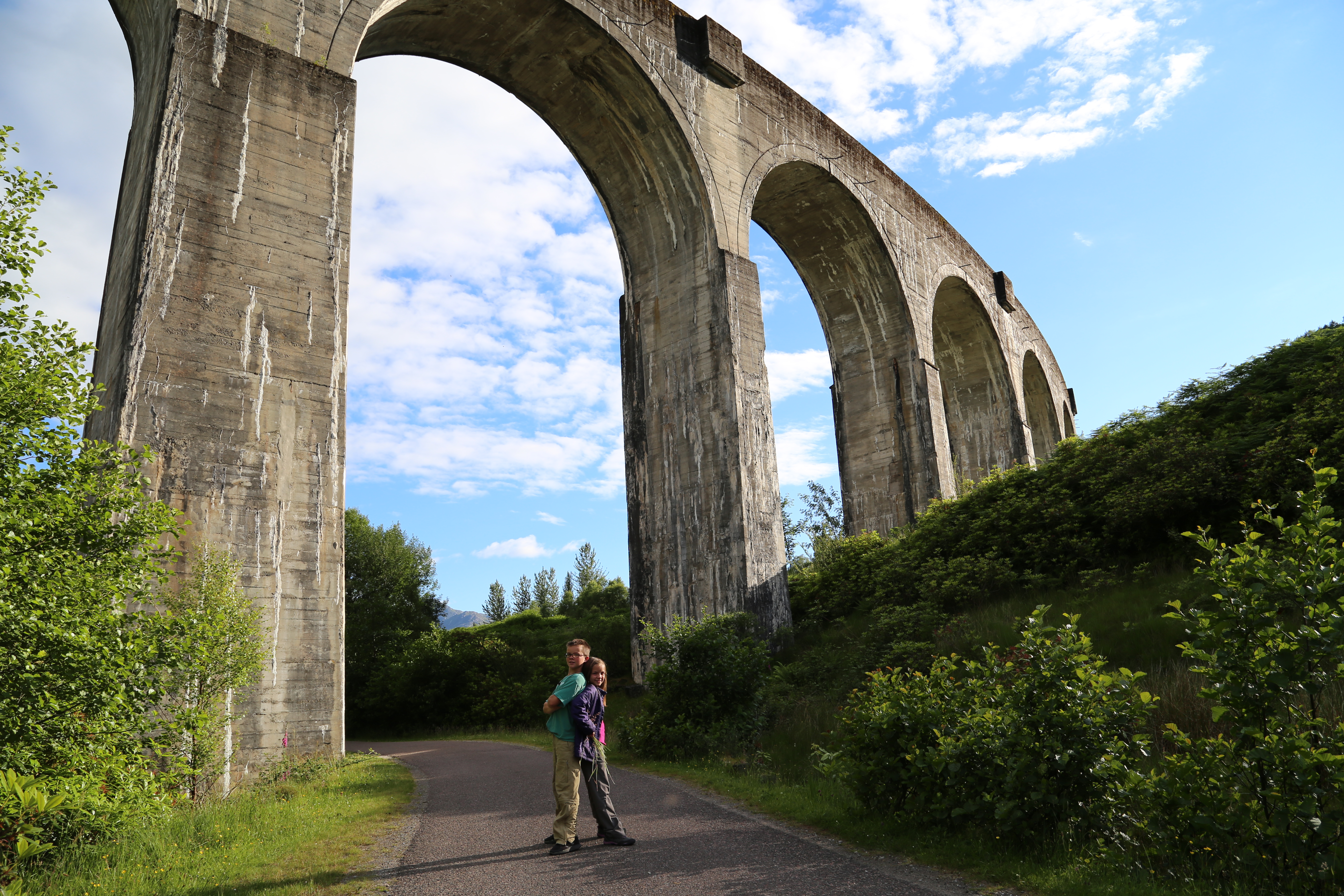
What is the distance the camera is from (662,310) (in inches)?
653

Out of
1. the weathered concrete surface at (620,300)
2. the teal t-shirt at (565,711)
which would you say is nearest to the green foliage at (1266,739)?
the teal t-shirt at (565,711)

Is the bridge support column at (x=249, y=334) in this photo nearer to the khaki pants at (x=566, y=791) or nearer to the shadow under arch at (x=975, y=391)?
the khaki pants at (x=566, y=791)

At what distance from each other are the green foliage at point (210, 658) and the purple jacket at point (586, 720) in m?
3.56

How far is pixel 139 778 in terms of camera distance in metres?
6.20

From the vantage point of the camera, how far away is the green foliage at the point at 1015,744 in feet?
16.0

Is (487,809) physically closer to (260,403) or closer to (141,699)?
(141,699)

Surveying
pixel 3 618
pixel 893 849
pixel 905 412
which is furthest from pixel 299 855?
pixel 905 412

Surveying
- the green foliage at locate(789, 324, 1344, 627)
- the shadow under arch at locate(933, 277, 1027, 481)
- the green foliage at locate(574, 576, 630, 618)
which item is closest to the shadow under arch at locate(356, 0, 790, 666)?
the green foliage at locate(789, 324, 1344, 627)

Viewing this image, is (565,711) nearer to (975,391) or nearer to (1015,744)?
(1015,744)

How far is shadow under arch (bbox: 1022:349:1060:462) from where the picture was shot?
3338 centimetres

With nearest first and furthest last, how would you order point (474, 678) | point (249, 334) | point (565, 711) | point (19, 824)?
point (19, 824)
point (565, 711)
point (249, 334)
point (474, 678)

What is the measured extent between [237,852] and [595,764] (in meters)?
2.55

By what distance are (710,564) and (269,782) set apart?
318 inches

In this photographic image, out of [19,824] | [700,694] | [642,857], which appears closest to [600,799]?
[642,857]
